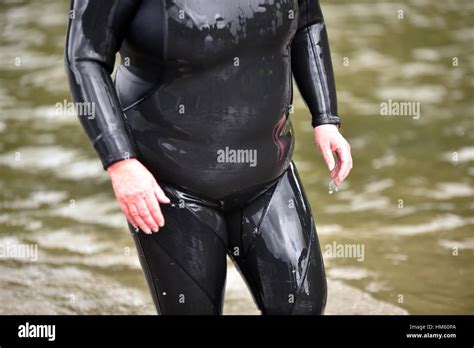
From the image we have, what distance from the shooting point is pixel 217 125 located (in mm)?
2281

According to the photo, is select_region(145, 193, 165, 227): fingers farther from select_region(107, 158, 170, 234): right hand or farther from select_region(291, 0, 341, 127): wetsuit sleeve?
select_region(291, 0, 341, 127): wetsuit sleeve

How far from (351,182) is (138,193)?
377cm

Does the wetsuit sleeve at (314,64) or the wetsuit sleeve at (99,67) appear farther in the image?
the wetsuit sleeve at (314,64)

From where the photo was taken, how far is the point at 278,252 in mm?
2393

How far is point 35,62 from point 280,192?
6052mm

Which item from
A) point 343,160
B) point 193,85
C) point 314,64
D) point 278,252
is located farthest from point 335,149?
point 193,85

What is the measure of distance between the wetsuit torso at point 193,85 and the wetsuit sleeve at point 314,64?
0.24ft

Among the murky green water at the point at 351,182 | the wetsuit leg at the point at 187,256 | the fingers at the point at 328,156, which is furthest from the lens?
the murky green water at the point at 351,182

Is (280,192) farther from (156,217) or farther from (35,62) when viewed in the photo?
(35,62)

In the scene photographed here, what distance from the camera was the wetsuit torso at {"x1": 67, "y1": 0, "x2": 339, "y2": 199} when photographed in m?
2.18

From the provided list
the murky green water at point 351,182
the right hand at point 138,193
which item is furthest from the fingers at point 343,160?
the murky green water at point 351,182

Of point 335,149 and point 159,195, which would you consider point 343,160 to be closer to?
point 335,149

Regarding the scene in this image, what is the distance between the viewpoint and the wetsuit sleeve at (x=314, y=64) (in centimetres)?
249

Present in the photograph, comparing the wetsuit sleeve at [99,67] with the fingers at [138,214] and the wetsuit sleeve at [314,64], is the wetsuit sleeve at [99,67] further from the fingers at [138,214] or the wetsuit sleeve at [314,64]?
the wetsuit sleeve at [314,64]
